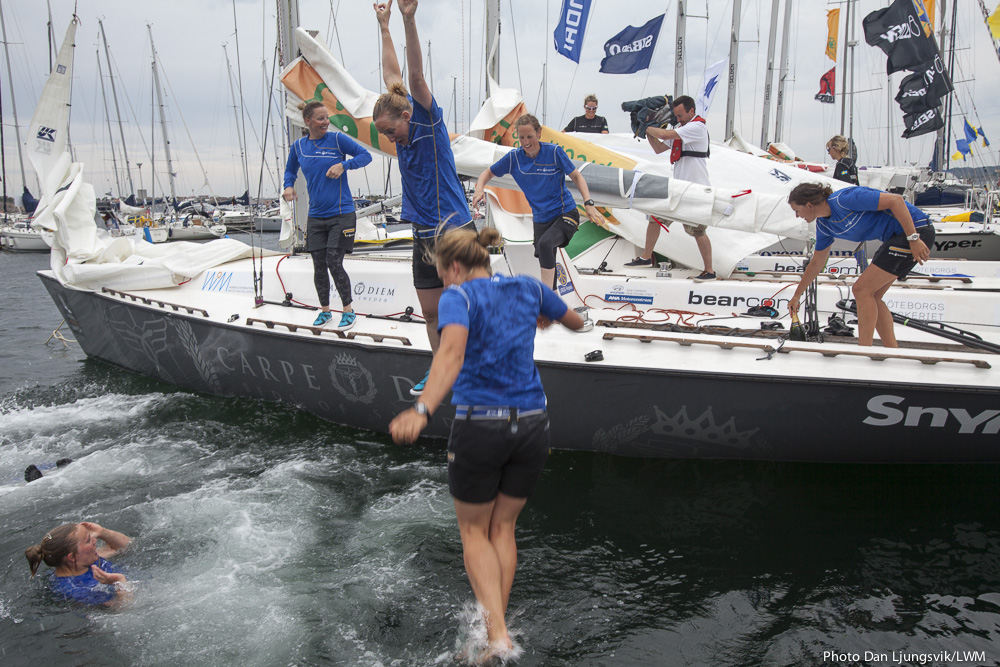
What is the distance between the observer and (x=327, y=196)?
15.1 ft

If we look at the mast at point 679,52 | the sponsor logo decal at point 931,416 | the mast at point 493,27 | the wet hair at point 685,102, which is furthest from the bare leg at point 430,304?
the mast at point 679,52

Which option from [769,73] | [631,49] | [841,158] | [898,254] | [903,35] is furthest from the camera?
[769,73]

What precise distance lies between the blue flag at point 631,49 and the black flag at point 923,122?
402 cm

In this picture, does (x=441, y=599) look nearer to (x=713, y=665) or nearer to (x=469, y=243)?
(x=713, y=665)

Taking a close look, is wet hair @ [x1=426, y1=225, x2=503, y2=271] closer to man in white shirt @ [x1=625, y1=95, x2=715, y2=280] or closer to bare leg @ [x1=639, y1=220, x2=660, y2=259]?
man in white shirt @ [x1=625, y1=95, x2=715, y2=280]

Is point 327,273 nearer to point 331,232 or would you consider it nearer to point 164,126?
point 331,232

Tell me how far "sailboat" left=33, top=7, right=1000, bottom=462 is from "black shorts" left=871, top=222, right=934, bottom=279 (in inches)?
23.1

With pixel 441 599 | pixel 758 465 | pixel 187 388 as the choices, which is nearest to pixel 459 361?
pixel 441 599

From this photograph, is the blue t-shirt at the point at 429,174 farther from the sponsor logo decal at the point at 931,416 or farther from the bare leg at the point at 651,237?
the bare leg at the point at 651,237

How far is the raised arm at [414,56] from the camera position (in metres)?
2.73

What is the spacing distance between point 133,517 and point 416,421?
8.94 feet

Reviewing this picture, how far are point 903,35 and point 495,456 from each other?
9.51m

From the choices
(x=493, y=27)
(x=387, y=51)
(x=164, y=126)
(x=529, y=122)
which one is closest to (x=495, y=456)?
(x=387, y=51)

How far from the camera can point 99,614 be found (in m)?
2.81
